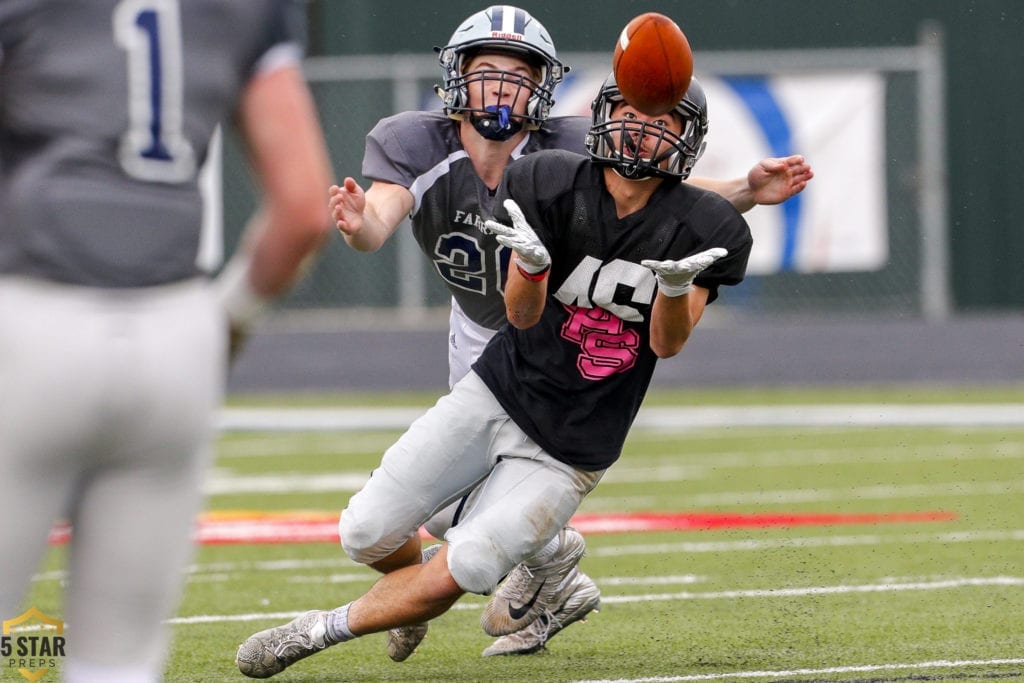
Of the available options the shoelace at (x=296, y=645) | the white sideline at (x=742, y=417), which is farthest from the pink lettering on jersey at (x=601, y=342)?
the white sideline at (x=742, y=417)

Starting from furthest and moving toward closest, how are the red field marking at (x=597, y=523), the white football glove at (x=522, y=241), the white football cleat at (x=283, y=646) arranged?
the red field marking at (x=597, y=523) < the white football cleat at (x=283, y=646) < the white football glove at (x=522, y=241)

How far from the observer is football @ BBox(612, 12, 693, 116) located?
4.17 m

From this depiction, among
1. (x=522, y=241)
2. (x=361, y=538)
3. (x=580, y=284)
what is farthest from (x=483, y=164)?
(x=361, y=538)

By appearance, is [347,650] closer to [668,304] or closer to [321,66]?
[668,304]

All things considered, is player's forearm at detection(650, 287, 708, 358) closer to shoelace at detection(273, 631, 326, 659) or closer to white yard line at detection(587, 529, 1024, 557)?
shoelace at detection(273, 631, 326, 659)

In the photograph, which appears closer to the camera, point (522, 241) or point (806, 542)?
point (522, 241)

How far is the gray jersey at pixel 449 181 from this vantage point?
484 centimetres

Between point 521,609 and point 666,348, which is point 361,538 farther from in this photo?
point 666,348

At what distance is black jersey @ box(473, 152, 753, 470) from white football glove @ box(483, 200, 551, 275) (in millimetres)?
161

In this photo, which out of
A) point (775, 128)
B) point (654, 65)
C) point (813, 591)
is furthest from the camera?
point (775, 128)

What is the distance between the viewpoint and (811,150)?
521 inches

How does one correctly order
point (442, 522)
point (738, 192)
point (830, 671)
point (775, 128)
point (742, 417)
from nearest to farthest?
point (830, 671)
point (738, 192)
point (442, 522)
point (742, 417)
point (775, 128)

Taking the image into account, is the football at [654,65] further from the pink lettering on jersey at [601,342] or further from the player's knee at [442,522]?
the player's knee at [442,522]

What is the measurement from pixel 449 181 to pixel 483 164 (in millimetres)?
110
